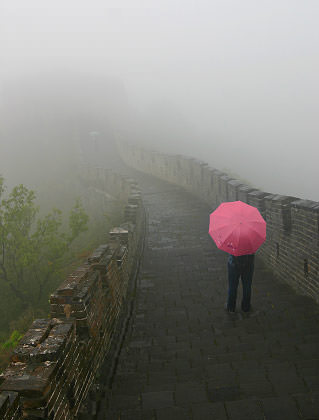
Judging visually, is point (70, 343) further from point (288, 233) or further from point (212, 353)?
point (288, 233)

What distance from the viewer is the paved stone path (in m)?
3.29

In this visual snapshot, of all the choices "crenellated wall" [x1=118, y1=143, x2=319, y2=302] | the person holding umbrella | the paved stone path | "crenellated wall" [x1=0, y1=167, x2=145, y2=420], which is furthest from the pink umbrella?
"crenellated wall" [x1=0, y1=167, x2=145, y2=420]

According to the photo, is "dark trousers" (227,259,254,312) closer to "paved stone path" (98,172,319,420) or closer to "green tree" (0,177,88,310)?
"paved stone path" (98,172,319,420)

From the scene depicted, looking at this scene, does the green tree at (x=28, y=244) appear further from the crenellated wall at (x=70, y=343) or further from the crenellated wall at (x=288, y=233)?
the crenellated wall at (x=288, y=233)

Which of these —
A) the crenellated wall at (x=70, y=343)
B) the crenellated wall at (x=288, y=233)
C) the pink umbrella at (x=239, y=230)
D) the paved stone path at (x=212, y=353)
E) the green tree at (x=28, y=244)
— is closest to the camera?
the crenellated wall at (x=70, y=343)

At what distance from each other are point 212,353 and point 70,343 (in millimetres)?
1810

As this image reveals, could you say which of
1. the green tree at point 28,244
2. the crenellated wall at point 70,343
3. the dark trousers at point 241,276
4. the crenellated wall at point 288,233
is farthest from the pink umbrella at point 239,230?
the green tree at point 28,244

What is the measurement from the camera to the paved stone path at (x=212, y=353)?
3.29 metres

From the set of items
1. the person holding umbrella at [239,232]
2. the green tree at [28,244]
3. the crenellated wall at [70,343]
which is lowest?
the green tree at [28,244]

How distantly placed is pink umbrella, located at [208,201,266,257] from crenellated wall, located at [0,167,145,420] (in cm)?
158

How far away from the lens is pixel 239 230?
4629 mm

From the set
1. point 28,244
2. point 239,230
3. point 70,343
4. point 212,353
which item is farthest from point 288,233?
point 28,244

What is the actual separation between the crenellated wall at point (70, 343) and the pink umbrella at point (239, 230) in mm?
1576

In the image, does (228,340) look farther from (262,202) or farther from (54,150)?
(54,150)
